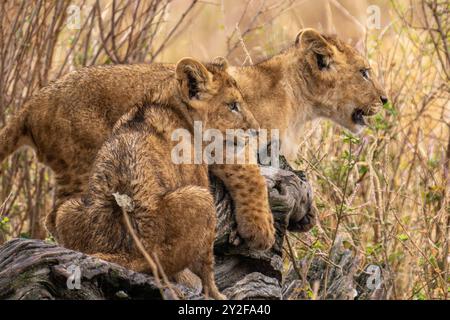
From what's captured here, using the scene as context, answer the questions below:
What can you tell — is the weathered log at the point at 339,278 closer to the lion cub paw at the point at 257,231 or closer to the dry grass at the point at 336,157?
the dry grass at the point at 336,157

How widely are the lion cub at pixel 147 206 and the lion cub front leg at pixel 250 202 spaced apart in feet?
1.73

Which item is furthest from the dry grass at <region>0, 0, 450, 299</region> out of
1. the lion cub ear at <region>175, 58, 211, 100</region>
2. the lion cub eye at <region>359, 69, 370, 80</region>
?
the lion cub ear at <region>175, 58, 211, 100</region>

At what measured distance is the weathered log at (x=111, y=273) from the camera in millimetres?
5176

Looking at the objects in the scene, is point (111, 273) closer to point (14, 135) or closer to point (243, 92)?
point (14, 135)

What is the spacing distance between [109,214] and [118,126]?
727 millimetres

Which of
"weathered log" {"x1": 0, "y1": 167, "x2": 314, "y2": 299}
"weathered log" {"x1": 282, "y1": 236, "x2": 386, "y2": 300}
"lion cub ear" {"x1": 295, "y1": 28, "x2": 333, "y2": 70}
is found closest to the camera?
"weathered log" {"x1": 0, "y1": 167, "x2": 314, "y2": 299}

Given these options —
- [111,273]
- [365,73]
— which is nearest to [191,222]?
[111,273]

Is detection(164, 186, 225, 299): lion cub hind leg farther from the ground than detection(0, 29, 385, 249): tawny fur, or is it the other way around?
detection(0, 29, 385, 249): tawny fur

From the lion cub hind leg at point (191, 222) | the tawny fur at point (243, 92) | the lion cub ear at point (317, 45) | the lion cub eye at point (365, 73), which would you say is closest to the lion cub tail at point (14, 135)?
the tawny fur at point (243, 92)

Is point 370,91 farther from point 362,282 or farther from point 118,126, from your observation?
point 118,126

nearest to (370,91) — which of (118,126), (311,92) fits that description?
(311,92)

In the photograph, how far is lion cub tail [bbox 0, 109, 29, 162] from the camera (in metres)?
7.28

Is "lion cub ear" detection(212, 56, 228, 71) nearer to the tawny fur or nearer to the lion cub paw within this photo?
the tawny fur

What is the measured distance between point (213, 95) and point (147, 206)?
1.43 m
